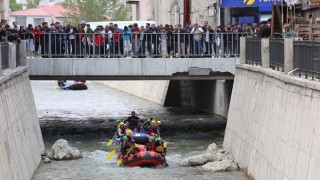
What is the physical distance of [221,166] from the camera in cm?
3056

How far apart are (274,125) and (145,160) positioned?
Answer: 738 centimetres

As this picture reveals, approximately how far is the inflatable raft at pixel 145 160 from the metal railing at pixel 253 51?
4320 millimetres

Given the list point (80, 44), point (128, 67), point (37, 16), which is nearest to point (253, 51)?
point (128, 67)

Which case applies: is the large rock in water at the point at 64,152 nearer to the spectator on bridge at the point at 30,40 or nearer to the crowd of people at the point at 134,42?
the crowd of people at the point at 134,42

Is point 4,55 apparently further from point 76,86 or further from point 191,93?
point 76,86

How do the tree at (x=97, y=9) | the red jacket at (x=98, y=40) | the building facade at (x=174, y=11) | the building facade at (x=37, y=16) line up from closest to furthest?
the red jacket at (x=98, y=40) < the building facade at (x=174, y=11) < the tree at (x=97, y=9) < the building facade at (x=37, y=16)

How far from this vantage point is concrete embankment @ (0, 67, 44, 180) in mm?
24297

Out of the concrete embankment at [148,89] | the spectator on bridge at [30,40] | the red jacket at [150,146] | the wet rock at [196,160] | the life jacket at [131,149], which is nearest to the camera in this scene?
the wet rock at [196,160]

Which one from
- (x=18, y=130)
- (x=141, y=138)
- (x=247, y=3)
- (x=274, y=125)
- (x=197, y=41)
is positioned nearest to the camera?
(x=274, y=125)

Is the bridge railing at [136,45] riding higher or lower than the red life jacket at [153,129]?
higher

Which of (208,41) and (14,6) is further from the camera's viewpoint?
(14,6)

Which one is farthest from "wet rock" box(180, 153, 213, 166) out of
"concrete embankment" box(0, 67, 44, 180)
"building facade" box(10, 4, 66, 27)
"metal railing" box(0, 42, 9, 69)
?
"building facade" box(10, 4, 66, 27)

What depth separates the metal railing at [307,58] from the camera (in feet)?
74.7

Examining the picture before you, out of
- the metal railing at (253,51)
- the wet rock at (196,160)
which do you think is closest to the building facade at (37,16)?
the metal railing at (253,51)
